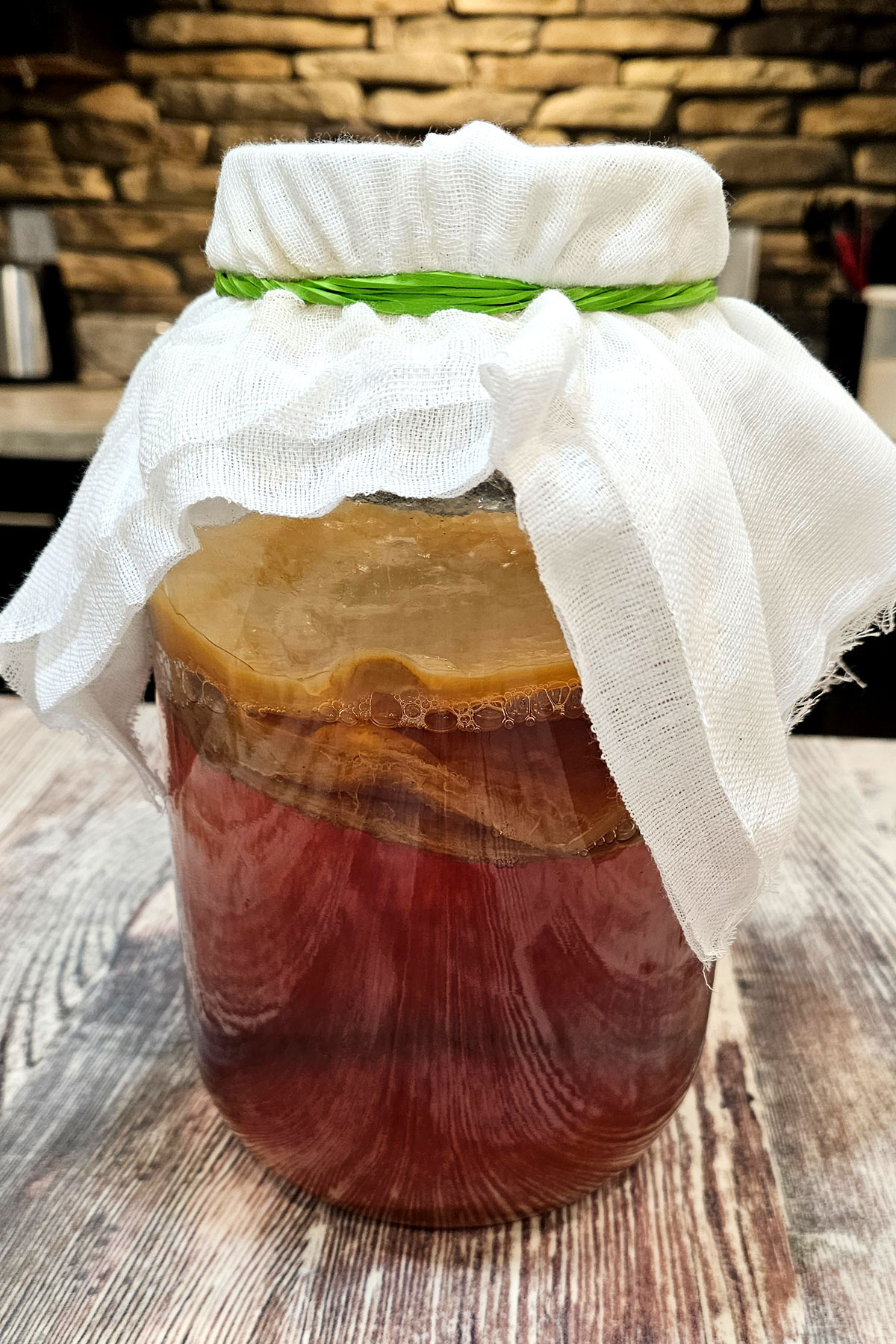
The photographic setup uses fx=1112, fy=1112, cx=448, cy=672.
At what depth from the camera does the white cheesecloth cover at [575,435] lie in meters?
0.27

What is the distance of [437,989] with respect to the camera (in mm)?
334

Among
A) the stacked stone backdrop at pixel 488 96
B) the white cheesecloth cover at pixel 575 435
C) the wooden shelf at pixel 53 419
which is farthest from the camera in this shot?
the stacked stone backdrop at pixel 488 96

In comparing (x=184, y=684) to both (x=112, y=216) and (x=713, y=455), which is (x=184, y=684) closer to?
(x=713, y=455)

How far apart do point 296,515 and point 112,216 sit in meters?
1.39

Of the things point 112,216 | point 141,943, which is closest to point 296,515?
point 141,943

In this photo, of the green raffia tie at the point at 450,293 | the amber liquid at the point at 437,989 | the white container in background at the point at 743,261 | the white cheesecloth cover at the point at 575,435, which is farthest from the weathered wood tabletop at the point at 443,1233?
the white container in background at the point at 743,261

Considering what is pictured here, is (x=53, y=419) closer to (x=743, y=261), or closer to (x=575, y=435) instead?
(x=743, y=261)

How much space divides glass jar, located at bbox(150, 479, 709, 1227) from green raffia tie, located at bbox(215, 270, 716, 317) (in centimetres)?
5

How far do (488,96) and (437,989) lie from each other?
4.25ft

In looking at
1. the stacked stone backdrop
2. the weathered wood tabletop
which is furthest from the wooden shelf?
the weathered wood tabletop

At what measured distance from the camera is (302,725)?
322mm

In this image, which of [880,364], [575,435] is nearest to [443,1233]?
[575,435]

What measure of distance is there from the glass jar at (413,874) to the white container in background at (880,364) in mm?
991

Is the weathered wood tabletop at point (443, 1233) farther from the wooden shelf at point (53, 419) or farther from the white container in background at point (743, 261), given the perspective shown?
the white container in background at point (743, 261)
